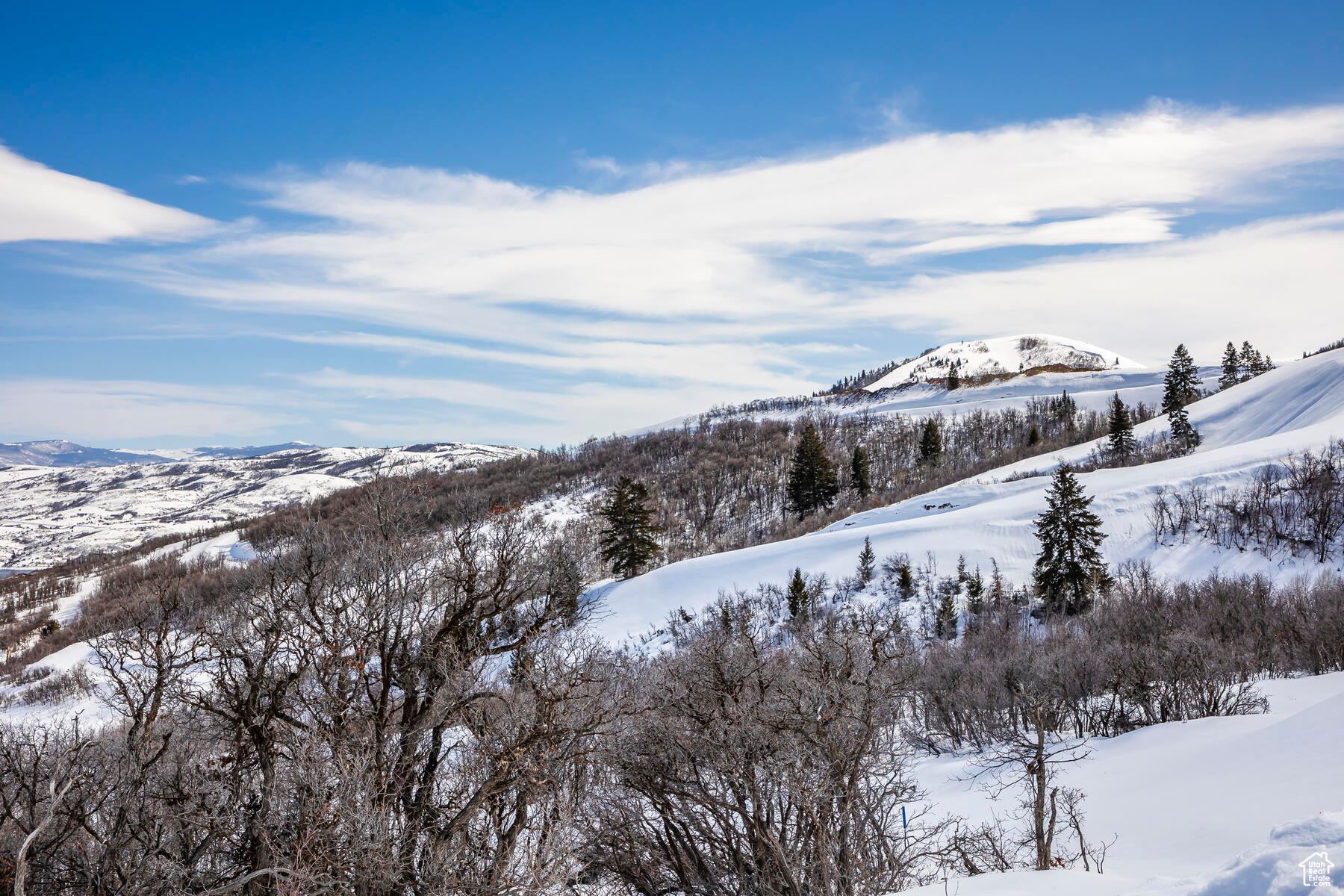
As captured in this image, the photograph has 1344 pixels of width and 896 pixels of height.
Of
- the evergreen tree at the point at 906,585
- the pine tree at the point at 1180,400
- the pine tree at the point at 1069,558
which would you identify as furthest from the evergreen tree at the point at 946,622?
the pine tree at the point at 1180,400

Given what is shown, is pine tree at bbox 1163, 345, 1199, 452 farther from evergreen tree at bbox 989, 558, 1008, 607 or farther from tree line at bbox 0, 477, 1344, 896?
tree line at bbox 0, 477, 1344, 896

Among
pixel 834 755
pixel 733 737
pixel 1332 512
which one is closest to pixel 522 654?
pixel 733 737

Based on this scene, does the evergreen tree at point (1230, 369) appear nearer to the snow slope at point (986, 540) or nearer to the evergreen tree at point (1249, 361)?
the evergreen tree at point (1249, 361)

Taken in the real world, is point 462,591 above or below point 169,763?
above

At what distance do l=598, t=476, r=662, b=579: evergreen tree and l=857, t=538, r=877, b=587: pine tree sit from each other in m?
18.0

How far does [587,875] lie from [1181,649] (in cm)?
2588

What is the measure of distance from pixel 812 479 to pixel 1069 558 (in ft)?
127

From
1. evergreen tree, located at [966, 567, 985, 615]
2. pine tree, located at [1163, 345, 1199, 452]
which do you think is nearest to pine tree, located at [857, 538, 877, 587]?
evergreen tree, located at [966, 567, 985, 615]

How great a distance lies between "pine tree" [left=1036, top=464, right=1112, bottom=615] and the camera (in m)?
45.3

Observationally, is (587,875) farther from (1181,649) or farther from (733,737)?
(1181,649)

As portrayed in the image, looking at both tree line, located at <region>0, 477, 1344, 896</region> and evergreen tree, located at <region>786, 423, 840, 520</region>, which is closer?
tree line, located at <region>0, 477, 1344, 896</region>

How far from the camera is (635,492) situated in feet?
194

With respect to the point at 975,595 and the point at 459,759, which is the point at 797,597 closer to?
the point at 975,595

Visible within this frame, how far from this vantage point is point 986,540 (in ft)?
178
